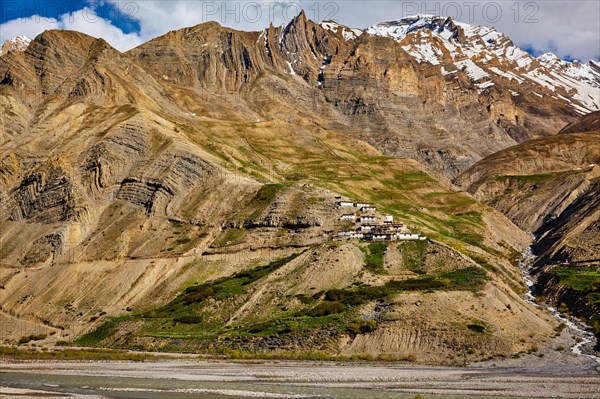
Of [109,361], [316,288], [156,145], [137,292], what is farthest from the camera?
[156,145]

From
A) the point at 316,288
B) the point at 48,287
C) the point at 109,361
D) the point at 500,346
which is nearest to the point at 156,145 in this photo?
the point at 48,287

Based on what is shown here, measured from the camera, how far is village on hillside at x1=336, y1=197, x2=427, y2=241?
12612 cm

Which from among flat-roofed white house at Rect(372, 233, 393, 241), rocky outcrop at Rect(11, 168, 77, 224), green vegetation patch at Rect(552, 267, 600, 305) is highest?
rocky outcrop at Rect(11, 168, 77, 224)

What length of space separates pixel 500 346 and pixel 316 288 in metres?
29.9

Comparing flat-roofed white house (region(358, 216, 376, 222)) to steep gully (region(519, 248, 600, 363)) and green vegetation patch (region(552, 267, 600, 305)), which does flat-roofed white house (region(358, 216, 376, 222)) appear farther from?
green vegetation patch (region(552, 267, 600, 305))

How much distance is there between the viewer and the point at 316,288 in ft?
358

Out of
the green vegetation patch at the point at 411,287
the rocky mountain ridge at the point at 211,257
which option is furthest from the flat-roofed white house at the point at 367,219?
the green vegetation patch at the point at 411,287

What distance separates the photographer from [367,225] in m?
131

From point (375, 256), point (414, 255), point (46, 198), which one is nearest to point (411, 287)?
point (375, 256)

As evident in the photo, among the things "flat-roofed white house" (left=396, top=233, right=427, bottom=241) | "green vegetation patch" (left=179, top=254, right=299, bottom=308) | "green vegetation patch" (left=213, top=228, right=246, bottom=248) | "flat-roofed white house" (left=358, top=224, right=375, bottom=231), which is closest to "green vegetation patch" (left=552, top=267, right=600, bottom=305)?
"flat-roofed white house" (left=396, top=233, right=427, bottom=241)

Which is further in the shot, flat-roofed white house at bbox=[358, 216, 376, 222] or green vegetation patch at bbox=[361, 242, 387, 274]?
flat-roofed white house at bbox=[358, 216, 376, 222]

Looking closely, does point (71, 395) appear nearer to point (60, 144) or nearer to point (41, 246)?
point (41, 246)

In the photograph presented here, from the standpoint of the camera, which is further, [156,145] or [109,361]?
[156,145]

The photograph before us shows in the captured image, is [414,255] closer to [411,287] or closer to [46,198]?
[411,287]
